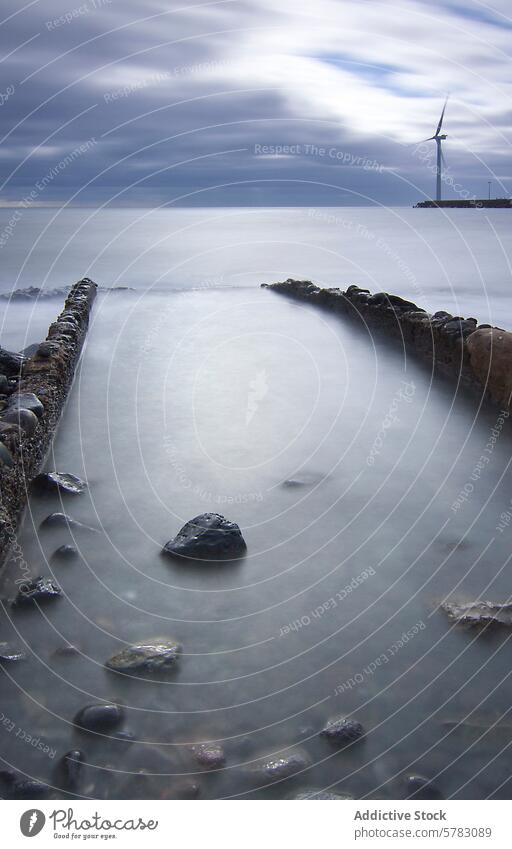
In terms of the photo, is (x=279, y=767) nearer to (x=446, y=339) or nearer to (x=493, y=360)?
(x=493, y=360)

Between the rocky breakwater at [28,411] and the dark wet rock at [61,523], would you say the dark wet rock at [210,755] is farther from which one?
the dark wet rock at [61,523]

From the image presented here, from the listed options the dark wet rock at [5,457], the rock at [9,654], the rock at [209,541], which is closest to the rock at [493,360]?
the rock at [209,541]

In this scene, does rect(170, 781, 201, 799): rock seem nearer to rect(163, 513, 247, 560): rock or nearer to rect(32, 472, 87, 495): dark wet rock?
rect(163, 513, 247, 560): rock

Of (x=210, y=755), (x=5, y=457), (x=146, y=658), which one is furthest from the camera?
(x=5, y=457)

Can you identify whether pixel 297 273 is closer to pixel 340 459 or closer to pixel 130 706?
pixel 340 459

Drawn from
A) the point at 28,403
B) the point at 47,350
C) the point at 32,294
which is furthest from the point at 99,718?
the point at 32,294
